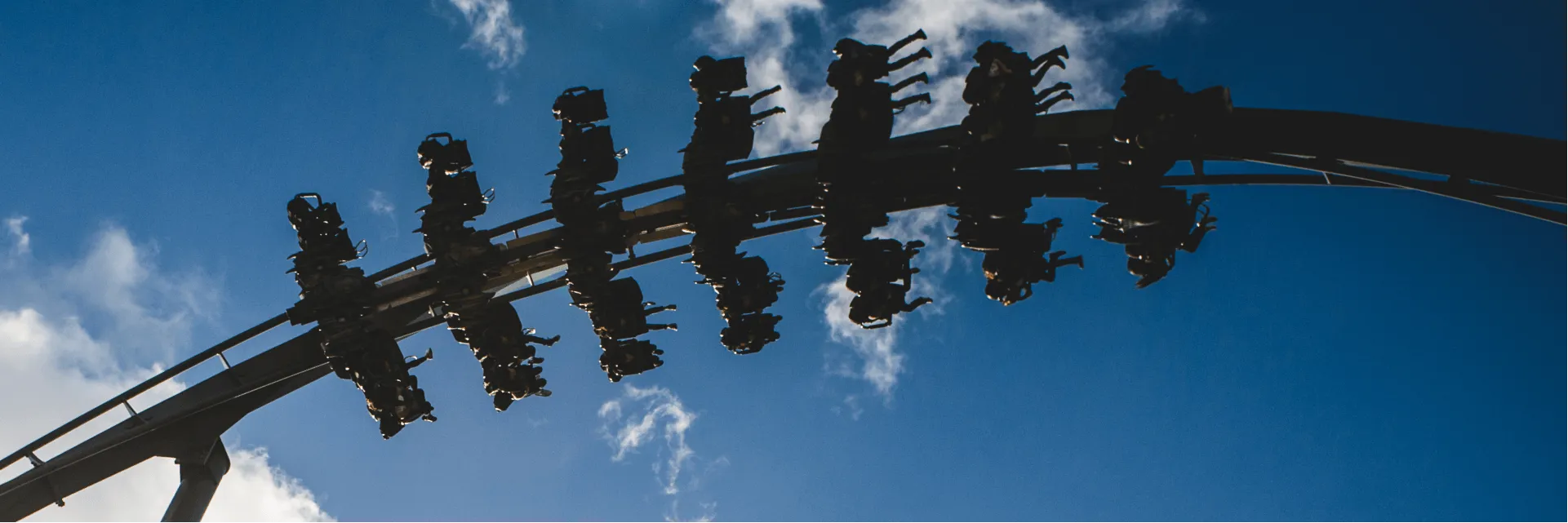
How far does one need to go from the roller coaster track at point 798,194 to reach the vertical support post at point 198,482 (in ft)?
0.06

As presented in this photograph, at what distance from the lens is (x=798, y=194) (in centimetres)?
1101

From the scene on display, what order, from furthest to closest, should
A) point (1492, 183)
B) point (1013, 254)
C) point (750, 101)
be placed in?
1. point (750, 101)
2. point (1013, 254)
3. point (1492, 183)

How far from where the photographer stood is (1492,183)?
9.01 metres

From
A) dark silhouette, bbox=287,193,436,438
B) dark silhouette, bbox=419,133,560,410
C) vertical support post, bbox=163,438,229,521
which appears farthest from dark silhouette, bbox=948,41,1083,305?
vertical support post, bbox=163,438,229,521

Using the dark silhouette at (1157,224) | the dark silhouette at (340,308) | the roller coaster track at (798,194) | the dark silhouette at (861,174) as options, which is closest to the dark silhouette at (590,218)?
the roller coaster track at (798,194)

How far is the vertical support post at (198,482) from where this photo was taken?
1153 cm

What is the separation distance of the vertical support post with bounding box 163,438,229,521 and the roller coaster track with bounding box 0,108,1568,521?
0.02 m

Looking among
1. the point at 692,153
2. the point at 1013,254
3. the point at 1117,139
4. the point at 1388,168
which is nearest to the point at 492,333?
the point at 692,153

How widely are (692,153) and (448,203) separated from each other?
3155 millimetres

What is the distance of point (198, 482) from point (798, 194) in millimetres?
8325

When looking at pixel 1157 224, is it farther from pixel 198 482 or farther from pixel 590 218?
pixel 198 482

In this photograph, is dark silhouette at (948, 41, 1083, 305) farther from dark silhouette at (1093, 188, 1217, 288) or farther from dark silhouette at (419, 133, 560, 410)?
dark silhouette at (419, 133, 560, 410)

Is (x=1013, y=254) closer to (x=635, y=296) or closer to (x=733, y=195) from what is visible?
(x=733, y=195)

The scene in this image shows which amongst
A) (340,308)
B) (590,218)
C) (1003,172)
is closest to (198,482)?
(340,308)
